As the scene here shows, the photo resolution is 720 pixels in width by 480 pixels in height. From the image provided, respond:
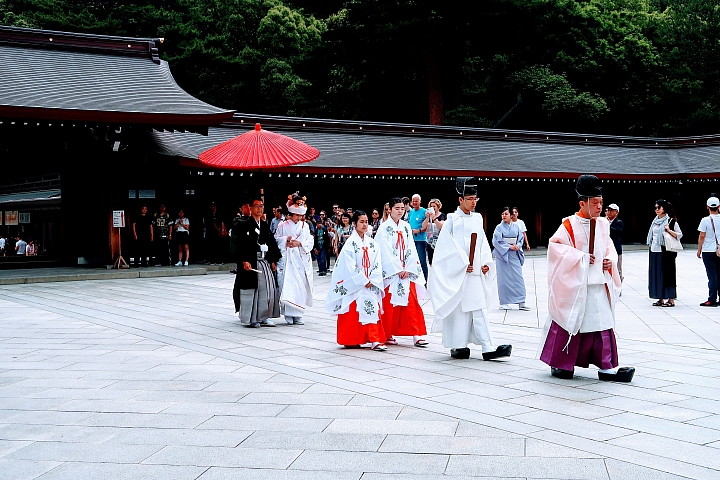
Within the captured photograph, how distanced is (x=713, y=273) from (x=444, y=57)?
23.5 meters

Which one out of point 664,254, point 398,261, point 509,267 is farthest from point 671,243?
point 398,261

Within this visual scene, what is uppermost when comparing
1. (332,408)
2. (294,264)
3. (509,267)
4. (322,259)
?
(294,264)

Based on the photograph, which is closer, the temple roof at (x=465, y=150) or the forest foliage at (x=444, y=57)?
the temple roof at (x=465, y=150)

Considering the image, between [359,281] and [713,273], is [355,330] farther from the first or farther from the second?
[713,273]

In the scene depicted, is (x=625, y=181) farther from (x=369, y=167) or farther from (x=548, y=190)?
(x=369, y=167)

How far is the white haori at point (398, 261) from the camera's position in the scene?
7.82 meters

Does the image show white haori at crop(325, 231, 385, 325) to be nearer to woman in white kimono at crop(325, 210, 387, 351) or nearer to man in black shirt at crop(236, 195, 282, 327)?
woman in white kimono at crop(325, 210, 387, 351)

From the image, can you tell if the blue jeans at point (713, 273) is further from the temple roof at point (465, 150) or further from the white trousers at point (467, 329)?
the temple roof at point (465, 150)

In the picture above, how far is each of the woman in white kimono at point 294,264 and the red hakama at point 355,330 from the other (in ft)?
6.06

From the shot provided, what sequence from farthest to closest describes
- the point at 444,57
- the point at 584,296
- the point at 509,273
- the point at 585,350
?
the point at 444,57 → the point at 509,273 → the point at 585,350 → the point at 584,296

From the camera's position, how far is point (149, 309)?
35.2ft

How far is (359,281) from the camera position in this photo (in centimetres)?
759

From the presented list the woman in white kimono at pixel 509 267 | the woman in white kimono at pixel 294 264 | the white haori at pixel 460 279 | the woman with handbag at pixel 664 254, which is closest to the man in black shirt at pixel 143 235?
the woman in white kimono at pixel 294 264

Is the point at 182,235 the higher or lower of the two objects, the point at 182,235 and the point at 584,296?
the higher
